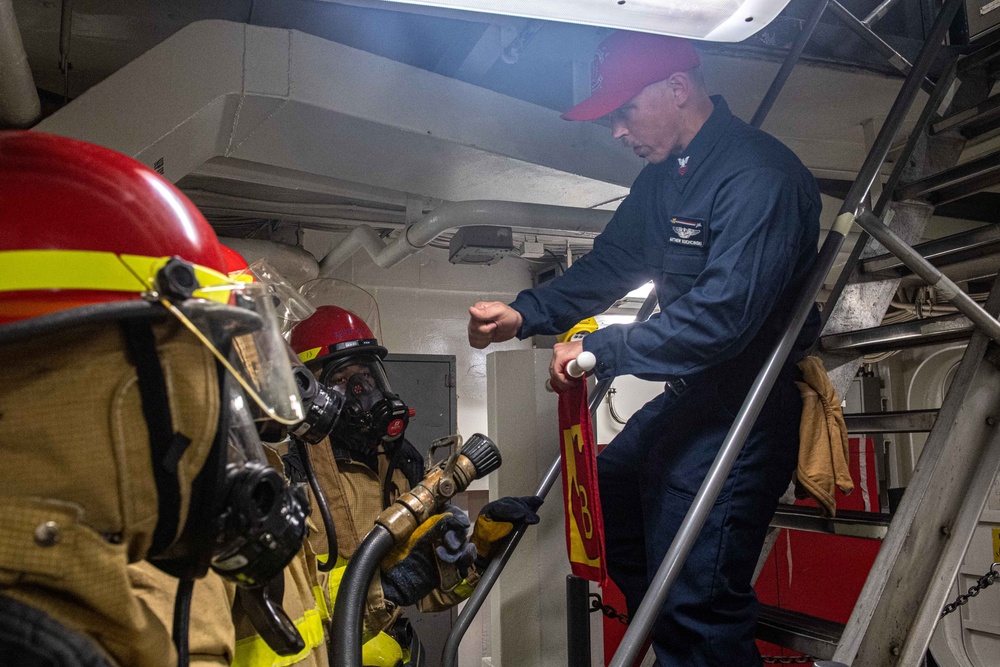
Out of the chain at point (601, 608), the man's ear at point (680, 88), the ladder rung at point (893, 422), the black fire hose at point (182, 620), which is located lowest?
the chain at point (601, 608)

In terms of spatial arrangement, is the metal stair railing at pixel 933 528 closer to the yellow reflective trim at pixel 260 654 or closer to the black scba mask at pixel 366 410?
the yellow reflective trim at pixel 260 654

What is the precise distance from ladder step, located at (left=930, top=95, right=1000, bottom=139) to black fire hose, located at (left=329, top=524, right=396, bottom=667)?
2.15 meters

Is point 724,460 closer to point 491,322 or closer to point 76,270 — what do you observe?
point 491,322

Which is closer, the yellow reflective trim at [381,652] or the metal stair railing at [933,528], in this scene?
the metal stair railing at [933,528]

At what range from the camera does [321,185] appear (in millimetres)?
3635

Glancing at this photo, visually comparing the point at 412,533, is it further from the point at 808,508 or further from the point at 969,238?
the point at 969,238

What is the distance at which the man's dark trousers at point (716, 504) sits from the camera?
172 centimetres

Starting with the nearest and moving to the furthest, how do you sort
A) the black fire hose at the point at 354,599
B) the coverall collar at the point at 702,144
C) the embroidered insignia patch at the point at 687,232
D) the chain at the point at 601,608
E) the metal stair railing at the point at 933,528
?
the black fire hose at the point at 354,599
the metal stair railing at the point at 933,528
the embroidered insignia patch at the point at 687,232
the coverall collar at the point at 702,144
the chain at the point at 601,608

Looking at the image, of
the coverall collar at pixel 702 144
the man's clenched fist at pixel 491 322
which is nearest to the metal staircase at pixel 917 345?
the coverall collar at pixel 702 144

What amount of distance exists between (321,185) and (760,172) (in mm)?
2402

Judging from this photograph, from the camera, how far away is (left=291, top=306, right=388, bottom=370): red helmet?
9.45 ft

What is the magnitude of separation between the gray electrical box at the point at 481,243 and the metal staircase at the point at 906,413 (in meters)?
1.55

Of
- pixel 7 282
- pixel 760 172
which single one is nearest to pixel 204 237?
pixel 7 282

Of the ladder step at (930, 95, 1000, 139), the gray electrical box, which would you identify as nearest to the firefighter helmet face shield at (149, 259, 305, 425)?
the ladder step at (930, 95, 1000, 139)
